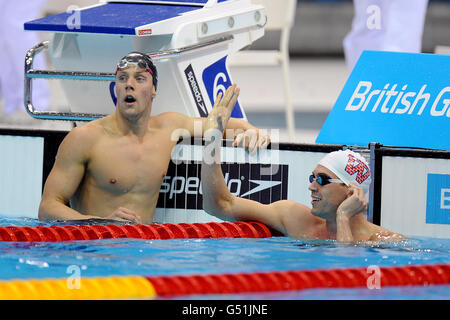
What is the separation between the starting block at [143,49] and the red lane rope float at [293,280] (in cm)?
153

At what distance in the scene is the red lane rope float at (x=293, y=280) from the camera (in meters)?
2.78

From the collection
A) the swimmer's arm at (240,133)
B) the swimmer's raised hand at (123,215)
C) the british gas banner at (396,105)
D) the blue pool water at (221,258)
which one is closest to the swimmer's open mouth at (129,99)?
the swimmer's arm at (240,133)

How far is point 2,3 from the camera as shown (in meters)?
6.51

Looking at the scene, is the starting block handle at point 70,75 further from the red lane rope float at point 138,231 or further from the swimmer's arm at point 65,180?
the red lane rope float at point 138,231

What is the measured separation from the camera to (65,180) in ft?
12.6

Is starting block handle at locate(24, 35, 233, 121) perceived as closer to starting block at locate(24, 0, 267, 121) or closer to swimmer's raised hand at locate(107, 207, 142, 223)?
starting block at locate(24, 0, 267, 121)

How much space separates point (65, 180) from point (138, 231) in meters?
0.39

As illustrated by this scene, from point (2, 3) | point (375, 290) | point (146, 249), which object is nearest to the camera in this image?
point (375, 290)

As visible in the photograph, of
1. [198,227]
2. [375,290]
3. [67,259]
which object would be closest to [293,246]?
[198,227]

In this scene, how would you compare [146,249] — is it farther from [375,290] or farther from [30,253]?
[375,290]

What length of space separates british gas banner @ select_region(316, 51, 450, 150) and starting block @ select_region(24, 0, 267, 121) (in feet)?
1.96

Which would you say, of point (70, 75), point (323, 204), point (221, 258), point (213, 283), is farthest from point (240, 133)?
point (213, 283)

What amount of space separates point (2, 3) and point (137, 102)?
2972 mm

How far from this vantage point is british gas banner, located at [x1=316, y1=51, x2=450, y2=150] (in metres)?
4.11
